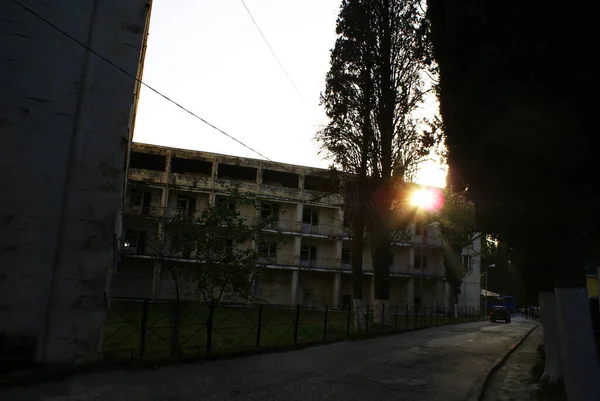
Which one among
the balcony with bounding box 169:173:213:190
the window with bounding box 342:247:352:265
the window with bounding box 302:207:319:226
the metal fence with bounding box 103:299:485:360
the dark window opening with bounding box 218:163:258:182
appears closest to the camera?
the metal fence with bounding box 103:299:485:360

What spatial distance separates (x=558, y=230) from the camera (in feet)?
18.9

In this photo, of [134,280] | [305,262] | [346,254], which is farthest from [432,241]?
[134,280]

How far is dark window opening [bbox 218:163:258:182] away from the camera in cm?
3759

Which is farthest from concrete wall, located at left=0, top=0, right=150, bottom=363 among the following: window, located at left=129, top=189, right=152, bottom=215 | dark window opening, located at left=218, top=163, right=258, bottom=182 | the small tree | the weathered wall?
dark window opening, located at left=218, top=163, right=258, bottom=182

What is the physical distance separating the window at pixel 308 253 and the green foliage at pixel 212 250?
91.4 ft

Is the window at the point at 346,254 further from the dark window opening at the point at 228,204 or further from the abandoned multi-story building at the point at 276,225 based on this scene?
the dark window opening at the point at 228,204

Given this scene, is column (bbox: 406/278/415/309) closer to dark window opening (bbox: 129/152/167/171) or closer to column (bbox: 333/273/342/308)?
column (bbox: 333/273/342/308)

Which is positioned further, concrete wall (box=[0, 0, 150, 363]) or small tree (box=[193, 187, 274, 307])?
small tree (box=[193, 187, 274, 307])

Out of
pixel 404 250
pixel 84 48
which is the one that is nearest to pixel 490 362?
pixel 84 48

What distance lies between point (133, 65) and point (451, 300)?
40409 millimetres

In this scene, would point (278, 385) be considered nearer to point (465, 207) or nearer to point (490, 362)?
point (490, 362)

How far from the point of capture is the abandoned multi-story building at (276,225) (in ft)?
114

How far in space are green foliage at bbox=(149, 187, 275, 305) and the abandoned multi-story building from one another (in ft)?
69.9

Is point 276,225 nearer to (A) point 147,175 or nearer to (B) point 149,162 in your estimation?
(A) point 147,175
